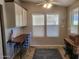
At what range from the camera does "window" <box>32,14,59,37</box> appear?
8219 mm

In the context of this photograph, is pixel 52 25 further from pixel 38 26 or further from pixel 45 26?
pixel 38 26

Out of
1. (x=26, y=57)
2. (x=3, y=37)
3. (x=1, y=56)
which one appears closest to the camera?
(x=3, y=37)

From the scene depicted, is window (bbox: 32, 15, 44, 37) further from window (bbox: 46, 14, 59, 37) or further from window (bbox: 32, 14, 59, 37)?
window (bbox: 46, 14, 59, 37)

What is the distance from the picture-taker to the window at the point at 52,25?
323 inches

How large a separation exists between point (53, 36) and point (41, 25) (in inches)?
37.6

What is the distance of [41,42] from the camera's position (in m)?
8.23

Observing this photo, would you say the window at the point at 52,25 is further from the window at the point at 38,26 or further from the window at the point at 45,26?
the window at the point at 38,26

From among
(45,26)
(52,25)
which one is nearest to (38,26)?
(45,26)

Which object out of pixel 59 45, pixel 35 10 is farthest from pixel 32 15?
pixel 59 45

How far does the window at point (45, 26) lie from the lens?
8.22 metres

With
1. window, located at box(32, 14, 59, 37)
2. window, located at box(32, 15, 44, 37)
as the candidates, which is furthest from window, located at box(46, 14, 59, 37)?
window, located at box(32, 15, 44, 37)

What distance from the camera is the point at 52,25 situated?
828cm

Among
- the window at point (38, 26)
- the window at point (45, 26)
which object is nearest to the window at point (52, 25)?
the window at point (45, 26)

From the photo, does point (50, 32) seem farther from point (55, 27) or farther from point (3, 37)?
point (3, 37)
